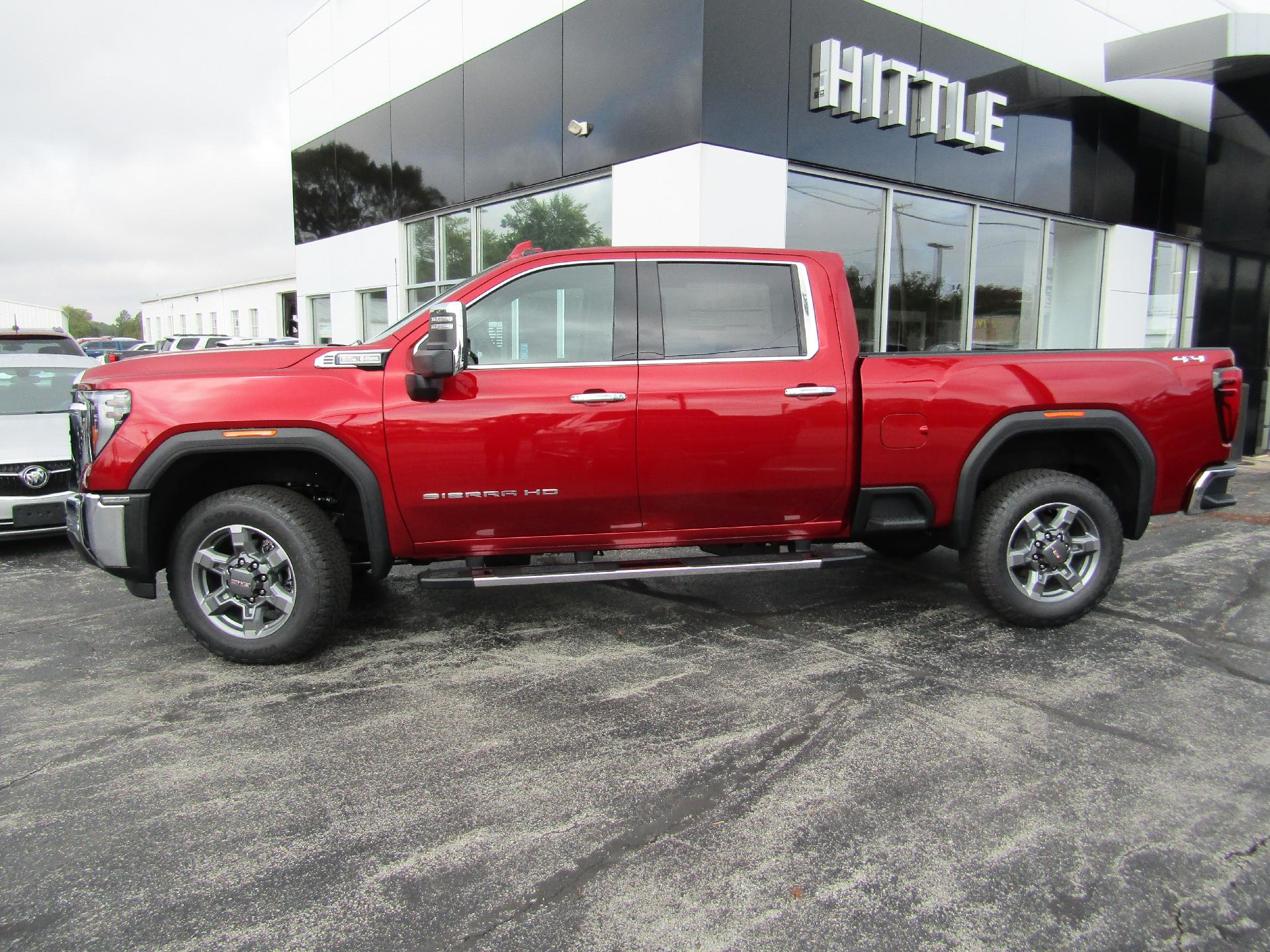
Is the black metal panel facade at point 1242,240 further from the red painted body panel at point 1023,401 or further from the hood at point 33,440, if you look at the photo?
the hood at point 33,440

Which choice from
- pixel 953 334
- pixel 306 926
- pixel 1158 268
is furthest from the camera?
pixel 1158 268

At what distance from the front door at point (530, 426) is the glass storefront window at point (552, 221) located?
5441mm

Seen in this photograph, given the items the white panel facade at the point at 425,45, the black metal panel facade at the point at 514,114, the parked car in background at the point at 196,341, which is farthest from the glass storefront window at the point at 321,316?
the parked car in background at the point at 196,341

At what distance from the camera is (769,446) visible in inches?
173

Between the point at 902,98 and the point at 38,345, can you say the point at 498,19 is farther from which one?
the point at 38,345

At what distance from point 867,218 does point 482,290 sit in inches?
277

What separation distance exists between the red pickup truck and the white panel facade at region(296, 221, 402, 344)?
9531 mm

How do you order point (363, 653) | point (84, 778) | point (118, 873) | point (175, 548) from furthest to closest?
point (363, 653), point (175, 548), point (84, 778), point (118, 873)

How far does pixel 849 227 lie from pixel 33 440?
825 centimetres

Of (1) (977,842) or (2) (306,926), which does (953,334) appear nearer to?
(1) (977,842)

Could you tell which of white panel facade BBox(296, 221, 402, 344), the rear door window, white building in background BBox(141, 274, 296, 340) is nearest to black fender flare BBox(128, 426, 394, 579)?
the rear door window

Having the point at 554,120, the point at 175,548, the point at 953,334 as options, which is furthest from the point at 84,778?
the point at 953,334

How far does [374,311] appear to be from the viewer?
14891 mm

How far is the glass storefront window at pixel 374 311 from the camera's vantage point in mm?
14586
